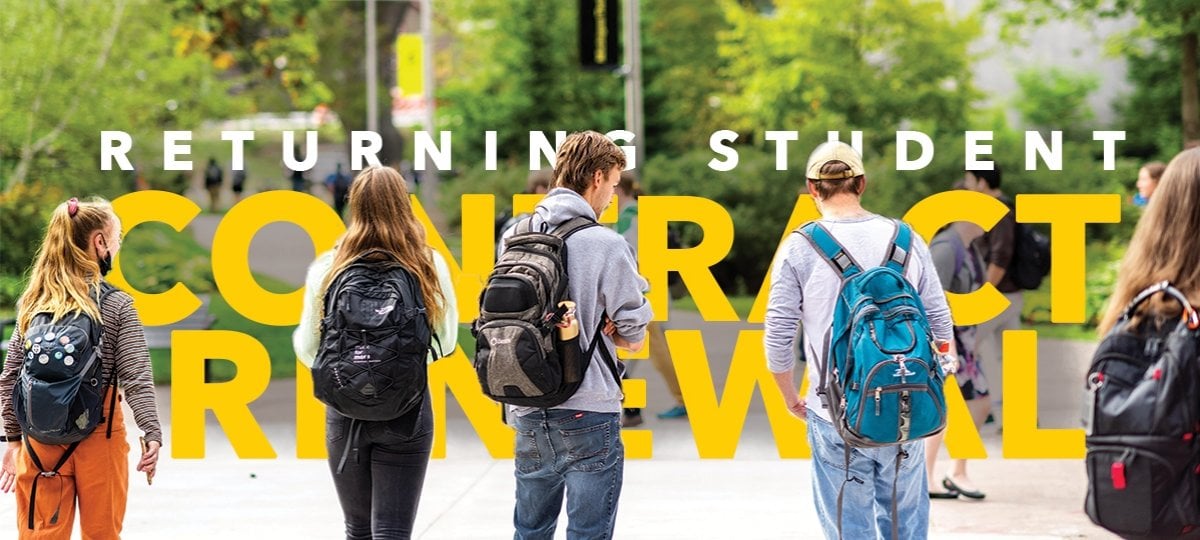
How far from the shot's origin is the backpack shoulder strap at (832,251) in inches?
193

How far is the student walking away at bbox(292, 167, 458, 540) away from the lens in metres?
5.00

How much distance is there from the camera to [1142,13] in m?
19.8

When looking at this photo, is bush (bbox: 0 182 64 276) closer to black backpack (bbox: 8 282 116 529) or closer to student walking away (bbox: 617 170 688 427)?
student walking away (bbox: 617 170 688 427)

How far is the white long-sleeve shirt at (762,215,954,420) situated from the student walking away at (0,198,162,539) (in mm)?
2026

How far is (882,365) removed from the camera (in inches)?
185

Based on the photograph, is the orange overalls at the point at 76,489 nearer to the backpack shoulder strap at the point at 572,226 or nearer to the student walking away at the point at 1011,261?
the backpack shoulder strap at the point at 572,226

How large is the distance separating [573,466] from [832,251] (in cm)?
103

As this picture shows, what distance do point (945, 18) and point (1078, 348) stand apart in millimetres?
13471

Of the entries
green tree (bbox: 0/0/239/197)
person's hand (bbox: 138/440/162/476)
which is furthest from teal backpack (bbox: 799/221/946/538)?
green tree (bbox: 0/0/239/197)

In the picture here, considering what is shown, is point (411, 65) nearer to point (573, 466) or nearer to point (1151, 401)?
point (573, 466)

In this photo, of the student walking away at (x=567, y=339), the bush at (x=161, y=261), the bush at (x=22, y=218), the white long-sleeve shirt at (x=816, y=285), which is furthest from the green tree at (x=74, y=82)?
the white long-sleeve shirt at (x=816, y=285)

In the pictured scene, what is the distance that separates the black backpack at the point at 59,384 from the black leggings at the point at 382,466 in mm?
754

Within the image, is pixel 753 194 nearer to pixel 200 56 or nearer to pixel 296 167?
pixel 200 56

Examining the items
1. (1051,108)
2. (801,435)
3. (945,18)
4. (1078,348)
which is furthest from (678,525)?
(1051,108)
